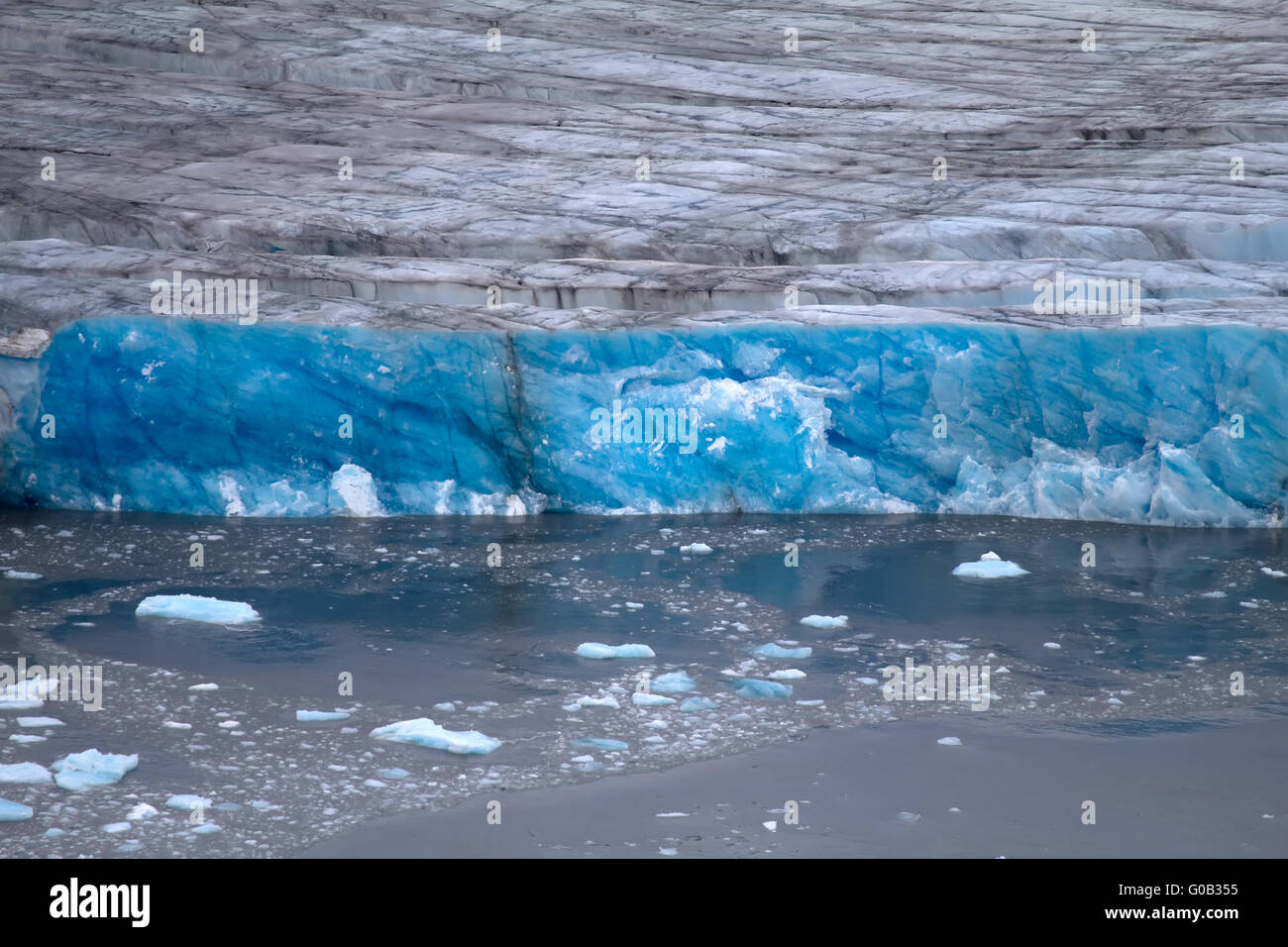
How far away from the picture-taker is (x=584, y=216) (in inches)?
438

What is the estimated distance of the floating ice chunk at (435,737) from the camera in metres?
4.77

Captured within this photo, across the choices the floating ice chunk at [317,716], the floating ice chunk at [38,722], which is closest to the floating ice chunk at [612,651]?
the floating ice chunk at [317,716]

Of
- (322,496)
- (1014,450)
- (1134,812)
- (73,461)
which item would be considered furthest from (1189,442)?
(73,461)

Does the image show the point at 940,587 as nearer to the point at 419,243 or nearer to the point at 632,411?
the point at 632,411

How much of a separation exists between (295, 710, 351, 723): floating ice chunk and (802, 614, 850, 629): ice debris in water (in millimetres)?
2418

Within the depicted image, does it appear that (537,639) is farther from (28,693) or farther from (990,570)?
(990,570)

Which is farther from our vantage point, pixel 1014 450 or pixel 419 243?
pixel 419 243

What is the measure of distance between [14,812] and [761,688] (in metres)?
2.84

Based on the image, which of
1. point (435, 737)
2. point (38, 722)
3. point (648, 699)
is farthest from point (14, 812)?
point (648, 699)

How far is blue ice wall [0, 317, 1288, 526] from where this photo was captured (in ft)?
29.2

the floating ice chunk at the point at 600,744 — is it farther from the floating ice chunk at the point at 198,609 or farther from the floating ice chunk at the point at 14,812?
the floating ice chunk at the point at 198,609

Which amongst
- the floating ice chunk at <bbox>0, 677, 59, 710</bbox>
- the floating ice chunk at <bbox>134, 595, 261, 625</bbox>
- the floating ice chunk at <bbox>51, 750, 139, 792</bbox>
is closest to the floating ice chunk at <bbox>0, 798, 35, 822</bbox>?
the floating ice chunk at <bbox>51, 750, 139, 792</bbox>

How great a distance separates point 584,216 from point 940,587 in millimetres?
5415

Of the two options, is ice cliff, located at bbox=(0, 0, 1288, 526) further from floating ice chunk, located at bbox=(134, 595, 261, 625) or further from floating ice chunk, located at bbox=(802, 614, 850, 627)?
floating ice chunk, located at bbox=(802, 614, 850, 627)
